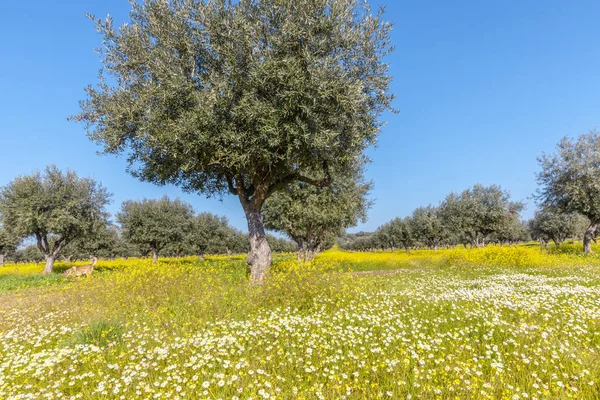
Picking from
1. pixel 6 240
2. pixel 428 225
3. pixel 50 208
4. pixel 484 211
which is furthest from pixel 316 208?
pixel 6 240

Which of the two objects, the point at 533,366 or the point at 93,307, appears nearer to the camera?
the point at 533,366

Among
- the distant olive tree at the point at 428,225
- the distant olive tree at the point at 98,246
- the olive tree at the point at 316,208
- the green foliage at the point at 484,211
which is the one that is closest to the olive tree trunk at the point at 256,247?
the olive tree at the point at 316,208

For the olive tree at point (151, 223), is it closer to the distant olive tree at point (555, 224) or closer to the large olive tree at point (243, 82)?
the large olive tree at point (243, 82)

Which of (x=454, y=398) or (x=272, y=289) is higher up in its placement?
(x=272, y=289)

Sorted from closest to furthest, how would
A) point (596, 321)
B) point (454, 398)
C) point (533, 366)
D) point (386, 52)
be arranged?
point (454, 398)
point (533, 366)
point (596, 321)
point (386, 52)

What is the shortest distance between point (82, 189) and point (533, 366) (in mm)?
39227

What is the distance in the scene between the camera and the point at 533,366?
5.28 meters

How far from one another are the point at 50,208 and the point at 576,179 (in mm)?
57422

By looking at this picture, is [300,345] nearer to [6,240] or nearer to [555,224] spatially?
[6,240]

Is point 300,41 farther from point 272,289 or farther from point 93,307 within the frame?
point 93,307

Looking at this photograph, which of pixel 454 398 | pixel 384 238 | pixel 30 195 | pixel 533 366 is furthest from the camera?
pixel 384 238

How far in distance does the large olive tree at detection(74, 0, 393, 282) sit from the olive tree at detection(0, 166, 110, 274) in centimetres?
2152

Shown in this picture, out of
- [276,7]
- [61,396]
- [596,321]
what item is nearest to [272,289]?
[61,396]

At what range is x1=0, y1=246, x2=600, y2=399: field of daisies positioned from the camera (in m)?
4.62
